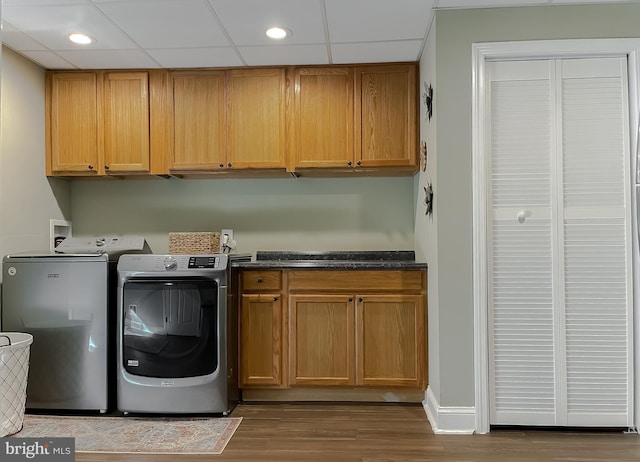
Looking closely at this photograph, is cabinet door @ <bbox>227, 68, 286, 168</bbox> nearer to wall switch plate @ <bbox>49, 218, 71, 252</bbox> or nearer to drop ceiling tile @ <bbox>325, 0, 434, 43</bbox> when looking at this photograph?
drop ceiling tile @ <bbox>325, 0, 434, 43</bbox>

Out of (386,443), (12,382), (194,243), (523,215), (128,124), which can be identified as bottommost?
(386,443)

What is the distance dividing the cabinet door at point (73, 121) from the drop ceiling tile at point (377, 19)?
68.6 inches

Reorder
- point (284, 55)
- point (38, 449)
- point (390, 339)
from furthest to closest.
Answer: point (284, 55), point (390, 339), point (38, 449)

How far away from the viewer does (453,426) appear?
8.30 ft

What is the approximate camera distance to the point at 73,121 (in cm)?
337

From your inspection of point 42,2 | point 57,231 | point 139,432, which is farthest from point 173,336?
point 42,2

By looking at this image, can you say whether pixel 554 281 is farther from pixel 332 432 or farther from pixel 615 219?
pixel 332 432

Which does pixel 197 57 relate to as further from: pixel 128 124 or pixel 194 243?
pixel 194 243

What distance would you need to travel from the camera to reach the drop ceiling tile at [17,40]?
8.93ft

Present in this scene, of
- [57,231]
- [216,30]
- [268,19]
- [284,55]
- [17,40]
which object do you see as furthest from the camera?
[57,231]

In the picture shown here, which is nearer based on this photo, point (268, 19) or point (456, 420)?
point (456, 420)

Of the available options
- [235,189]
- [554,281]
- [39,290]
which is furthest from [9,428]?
[554,281]

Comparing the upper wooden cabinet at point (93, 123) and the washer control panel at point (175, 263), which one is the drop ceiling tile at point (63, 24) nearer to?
the upper wooden cabinet at point (93, 123)

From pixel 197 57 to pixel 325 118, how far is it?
90 centimetres
